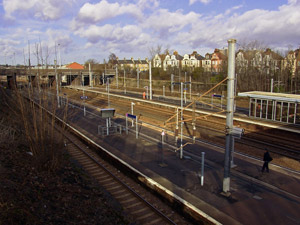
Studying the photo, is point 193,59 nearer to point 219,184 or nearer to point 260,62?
point 260,62

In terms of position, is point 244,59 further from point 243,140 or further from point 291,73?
point 243,140

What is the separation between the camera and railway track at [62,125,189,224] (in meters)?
7.24

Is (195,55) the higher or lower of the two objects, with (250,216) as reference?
higher

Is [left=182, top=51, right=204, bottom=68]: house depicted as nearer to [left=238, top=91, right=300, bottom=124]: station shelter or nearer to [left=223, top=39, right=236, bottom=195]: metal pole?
[left=238, top=91, right=300, bottom=124]: station shelter

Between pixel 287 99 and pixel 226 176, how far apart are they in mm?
10896

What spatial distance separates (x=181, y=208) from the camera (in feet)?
24.1

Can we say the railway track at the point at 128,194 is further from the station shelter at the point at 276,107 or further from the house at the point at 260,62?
the house at the point at 260,62

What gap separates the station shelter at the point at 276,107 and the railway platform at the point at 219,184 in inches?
274

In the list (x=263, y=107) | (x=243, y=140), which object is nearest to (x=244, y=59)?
(x=263, y=107)

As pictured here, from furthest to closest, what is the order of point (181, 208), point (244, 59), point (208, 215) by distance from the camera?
point (244, 59) < point (181, 208) < point (208, 215)

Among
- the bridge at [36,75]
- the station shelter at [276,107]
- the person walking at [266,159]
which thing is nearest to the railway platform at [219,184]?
the person walking at [266,159]

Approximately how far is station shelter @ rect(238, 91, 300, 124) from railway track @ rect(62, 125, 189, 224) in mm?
12373

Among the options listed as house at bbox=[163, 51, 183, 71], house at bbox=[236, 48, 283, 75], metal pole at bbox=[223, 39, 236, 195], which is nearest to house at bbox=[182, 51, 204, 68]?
house at bbox=[163, 51, 183, 71]

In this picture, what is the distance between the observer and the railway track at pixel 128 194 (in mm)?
7238
